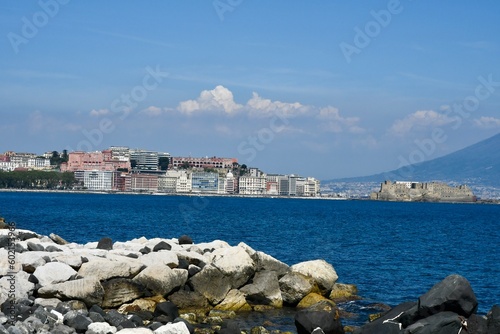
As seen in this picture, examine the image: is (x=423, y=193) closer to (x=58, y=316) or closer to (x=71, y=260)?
(x=71, y=260)

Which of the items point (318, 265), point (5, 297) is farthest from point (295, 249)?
point (5, 297)

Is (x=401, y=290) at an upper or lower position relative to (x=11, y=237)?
lower

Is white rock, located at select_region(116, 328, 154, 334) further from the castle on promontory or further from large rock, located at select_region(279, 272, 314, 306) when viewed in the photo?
the castle on promontory

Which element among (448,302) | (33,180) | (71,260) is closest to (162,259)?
(71,260)

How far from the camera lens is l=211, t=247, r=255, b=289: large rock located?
17531mm

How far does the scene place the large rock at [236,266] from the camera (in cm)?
1753

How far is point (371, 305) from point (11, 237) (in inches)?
340

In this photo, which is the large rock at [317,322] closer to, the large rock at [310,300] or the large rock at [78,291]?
the large rock at [310,300]

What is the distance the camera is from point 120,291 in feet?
52.0

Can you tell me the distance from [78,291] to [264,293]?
445cm

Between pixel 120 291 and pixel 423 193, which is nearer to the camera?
pixel 120 291

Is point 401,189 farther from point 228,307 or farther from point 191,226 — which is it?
point 228,307

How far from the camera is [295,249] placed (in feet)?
115

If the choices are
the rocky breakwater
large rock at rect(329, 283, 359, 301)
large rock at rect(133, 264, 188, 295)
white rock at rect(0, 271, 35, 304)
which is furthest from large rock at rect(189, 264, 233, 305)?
white rock at rect(0, 271, 35, 304)
